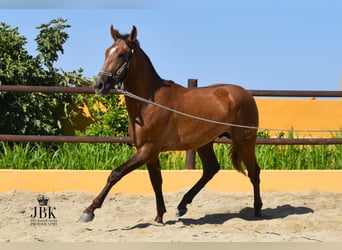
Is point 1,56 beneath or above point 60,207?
above

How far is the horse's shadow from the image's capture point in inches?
254

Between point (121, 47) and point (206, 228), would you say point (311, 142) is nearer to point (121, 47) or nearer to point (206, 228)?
point (206, 228)

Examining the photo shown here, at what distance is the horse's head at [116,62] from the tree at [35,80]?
3.80 m

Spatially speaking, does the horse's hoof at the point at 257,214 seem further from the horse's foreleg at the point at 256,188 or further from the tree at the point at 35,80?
the tree at the point at 35,80

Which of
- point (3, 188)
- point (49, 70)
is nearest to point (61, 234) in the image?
point (3, 188)

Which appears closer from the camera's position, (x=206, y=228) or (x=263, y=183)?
(x=206, y=228)

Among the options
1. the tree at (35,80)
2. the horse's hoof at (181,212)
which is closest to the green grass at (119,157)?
the tree at (35,80)

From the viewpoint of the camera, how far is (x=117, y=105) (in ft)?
32.7

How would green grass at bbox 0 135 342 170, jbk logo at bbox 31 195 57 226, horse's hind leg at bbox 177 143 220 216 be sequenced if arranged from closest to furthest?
1. jbk logo at bbox 31 195 57 226
2. horse's hind leg at bbox 177 143 220 216
3. green grass at bbox 0 135 342 170

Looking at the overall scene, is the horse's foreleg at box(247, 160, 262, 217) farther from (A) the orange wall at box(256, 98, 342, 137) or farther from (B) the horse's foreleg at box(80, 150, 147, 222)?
(A) the orange wall at box(256, 98, 342, 137)

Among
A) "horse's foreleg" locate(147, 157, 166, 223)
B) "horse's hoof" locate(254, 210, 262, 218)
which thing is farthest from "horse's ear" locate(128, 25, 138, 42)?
"horse's hoof" locate(254, 210, 262, 218)

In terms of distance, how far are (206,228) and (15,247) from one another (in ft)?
5.82

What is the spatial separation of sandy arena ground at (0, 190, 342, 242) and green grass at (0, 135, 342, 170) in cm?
83

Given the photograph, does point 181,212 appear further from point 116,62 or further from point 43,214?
point 116,62
